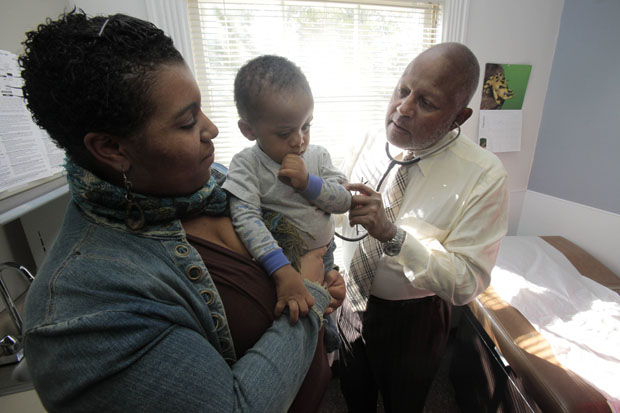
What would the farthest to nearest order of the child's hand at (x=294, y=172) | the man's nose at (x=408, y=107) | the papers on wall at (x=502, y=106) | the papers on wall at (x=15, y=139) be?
the papers on wall at (x=502, y=106), the man's nose at (x=408, y=107), the papers on wall at (x=15, y=139), the child's hand at (x=294, y=172)

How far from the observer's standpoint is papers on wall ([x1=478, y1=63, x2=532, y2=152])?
1.98 meters

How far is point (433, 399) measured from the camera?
1.86 m

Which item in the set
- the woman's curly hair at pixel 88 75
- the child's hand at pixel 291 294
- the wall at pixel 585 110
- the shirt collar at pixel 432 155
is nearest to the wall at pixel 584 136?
the wall at pixel 585 110

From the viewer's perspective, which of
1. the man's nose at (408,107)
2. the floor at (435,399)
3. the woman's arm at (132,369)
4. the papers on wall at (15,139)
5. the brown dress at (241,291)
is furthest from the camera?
the floor at (435,399)

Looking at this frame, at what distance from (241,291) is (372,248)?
738 mm

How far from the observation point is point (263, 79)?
81cm

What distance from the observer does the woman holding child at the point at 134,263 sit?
1.42 ft

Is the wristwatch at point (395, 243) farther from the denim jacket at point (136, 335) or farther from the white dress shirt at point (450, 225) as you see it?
the denim jacket at point (136, 335)

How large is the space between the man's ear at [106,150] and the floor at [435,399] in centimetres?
202

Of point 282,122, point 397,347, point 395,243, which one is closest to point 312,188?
point 282,122

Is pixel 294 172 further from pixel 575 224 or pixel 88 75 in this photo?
pixel 575 224

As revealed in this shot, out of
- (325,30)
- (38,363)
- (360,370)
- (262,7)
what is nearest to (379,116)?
(325,30)

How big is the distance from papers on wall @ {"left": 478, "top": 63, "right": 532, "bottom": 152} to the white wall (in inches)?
2.0

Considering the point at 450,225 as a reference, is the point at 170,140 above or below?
above
